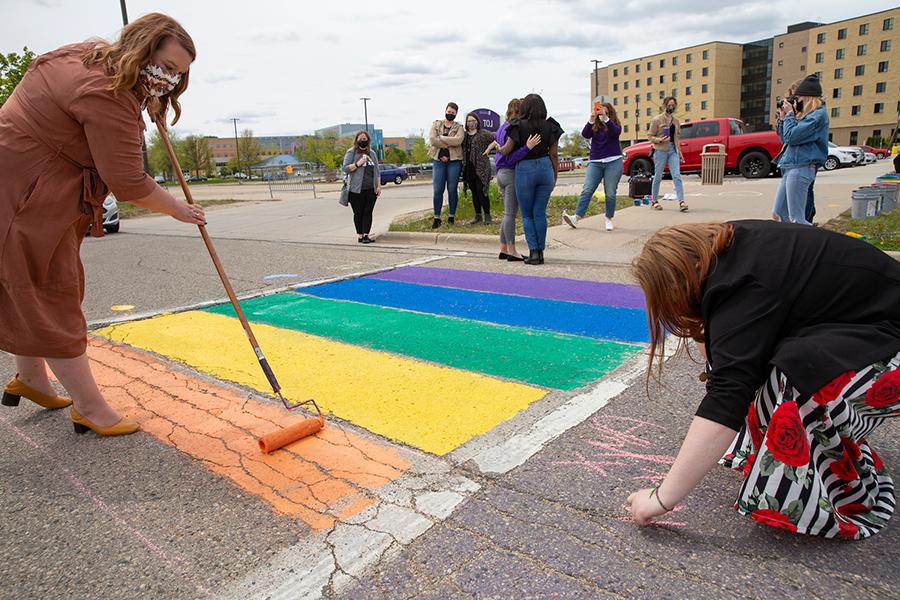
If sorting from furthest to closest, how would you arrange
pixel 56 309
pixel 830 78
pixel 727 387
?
pixel 830 78
pixel 56 309
pixel 727 387

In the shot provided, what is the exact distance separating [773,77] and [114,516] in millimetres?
104881

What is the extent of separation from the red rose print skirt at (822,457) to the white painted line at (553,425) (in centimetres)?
89

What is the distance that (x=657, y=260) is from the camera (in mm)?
2021

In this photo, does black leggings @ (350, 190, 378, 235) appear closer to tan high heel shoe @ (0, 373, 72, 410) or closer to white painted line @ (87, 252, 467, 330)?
white painted line @ (87, 252, 467, 330)

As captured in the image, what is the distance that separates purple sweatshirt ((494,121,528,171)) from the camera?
281 inches

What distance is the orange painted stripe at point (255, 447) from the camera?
248 cm

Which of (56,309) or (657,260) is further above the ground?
(657,260)

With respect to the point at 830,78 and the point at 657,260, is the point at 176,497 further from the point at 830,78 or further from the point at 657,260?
the point at 830,78

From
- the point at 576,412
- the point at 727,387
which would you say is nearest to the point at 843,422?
the point at 727,387

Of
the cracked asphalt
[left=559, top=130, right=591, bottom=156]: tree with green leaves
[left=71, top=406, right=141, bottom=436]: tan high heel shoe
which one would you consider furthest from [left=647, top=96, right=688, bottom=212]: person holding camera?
[left=559, top=130, right=591, bottom=156]: tree with green leaves

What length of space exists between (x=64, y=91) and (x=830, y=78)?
300 ft

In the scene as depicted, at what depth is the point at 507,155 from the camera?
731cm

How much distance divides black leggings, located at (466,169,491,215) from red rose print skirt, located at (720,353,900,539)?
885cm

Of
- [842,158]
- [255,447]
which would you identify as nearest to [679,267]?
[255,447]
